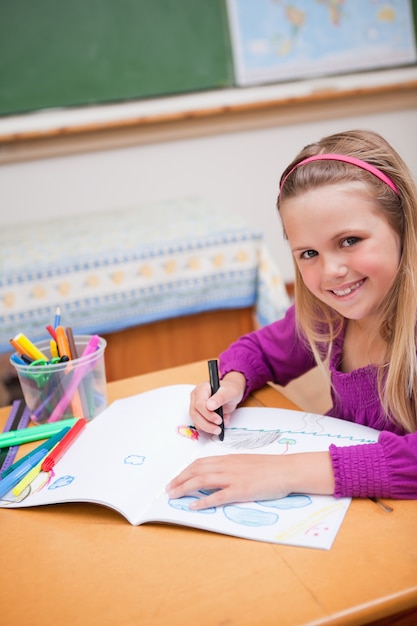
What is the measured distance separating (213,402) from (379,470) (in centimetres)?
24

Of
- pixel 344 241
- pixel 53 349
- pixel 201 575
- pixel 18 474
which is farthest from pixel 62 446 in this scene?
pixel 344 241

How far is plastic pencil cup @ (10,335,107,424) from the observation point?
0.92 m

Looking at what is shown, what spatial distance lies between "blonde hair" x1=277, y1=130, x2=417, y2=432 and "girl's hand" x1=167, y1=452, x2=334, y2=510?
0.18 meters

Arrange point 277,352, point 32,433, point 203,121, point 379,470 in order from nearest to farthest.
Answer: point 379,470, point 32,433, point 277,352, point 203,121

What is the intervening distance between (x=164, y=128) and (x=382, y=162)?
222 centimetres

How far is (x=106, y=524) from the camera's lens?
2.20ft

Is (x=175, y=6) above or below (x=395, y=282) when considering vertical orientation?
above

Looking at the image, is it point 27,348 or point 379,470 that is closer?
point 379,470

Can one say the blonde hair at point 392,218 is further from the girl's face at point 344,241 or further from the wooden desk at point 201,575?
the wooden desk at point 201,575

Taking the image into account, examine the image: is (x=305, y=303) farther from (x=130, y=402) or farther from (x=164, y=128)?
(x=164, y=128)

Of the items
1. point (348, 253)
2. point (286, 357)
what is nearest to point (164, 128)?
point (286, 357)

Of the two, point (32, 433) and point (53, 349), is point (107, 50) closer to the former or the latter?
point (53, 349)

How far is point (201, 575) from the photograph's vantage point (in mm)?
569

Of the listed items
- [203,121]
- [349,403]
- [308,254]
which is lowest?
[349,403]
